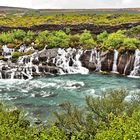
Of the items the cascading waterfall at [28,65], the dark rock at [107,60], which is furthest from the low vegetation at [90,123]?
the dark rock at [107,60]

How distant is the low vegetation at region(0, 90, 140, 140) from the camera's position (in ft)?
92.9

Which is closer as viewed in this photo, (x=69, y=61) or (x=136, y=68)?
(x=136, y=68)

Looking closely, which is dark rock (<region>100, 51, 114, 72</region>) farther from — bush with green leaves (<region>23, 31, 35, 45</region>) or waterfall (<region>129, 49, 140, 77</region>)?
bush with green leaves (<region>23, 31, 35, 45</region>)

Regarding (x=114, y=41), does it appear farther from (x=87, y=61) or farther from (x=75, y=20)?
(x=75, y=20)

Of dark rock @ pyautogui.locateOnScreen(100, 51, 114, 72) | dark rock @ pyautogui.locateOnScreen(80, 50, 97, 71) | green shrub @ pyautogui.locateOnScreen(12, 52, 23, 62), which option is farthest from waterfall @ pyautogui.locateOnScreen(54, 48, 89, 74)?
green shrub @ pyautogui.locateOnScreen(12, 52, 23, 62)

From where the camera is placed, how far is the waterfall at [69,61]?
84375 mm

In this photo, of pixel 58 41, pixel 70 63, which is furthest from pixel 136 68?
pixel 58 41

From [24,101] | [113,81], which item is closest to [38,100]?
[24,101]

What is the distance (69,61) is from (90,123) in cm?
5244

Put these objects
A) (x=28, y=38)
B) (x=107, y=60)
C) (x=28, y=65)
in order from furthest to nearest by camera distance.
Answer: (x=28, y=38) < (x=107, y=60) < (x=28, y=65)

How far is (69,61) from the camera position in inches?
3450

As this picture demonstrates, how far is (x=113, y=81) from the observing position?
73625 mm

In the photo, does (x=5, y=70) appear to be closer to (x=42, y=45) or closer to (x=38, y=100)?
(x=42, y=45)

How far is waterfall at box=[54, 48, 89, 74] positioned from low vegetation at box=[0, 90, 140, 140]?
141 ft
